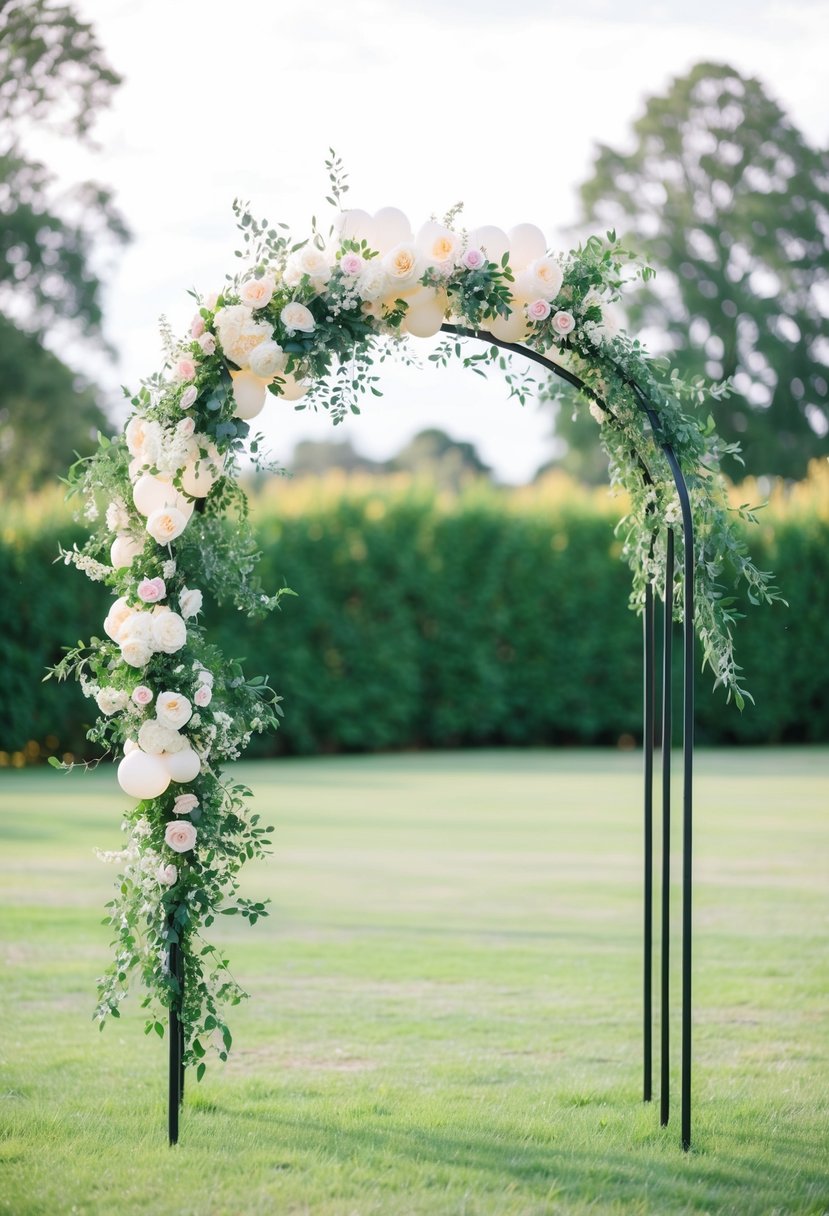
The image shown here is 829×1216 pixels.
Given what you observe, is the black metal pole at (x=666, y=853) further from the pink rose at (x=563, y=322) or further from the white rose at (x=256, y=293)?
the white rose at (x=256, y=293)

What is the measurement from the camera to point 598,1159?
11.2 ft

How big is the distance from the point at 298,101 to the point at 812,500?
34.5 ft

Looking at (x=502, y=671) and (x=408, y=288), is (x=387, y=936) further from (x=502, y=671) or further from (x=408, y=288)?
(x=502, y=671)

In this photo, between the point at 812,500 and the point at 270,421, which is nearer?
the point at 270,421

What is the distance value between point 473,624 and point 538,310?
574 inches

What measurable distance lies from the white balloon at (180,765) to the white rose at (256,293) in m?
1.33

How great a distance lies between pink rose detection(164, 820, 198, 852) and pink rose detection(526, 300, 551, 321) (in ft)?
5.94

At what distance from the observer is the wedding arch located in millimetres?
3520

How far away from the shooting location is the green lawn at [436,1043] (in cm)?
322

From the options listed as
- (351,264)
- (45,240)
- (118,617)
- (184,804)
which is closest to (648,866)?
(184,804)

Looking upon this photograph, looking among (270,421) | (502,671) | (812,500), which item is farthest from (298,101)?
(270,421)

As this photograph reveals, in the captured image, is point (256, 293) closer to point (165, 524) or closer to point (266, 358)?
point (266, 358)

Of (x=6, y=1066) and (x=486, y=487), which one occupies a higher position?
(x=486, y=487)

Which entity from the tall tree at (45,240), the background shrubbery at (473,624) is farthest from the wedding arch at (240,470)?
the tall tree at (45,240)
